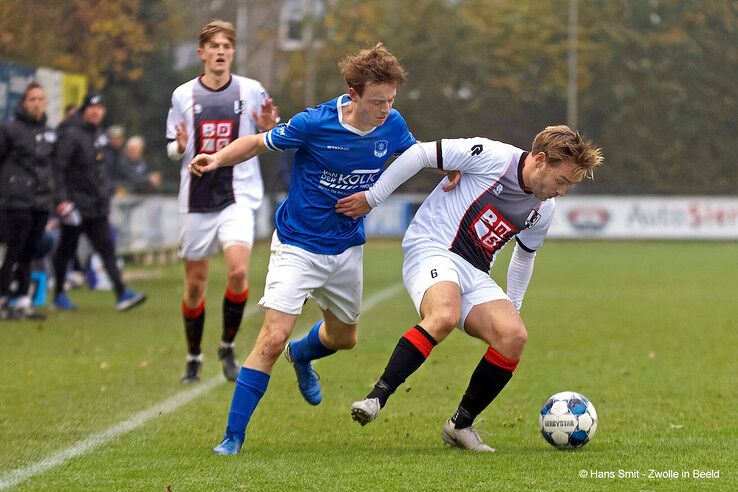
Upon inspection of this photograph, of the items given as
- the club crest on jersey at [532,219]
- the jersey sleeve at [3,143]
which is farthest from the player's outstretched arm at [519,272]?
the jersey sleeve at [3,143]

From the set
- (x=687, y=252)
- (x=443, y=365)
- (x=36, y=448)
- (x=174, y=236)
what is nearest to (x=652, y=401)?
(x=443, y=365)

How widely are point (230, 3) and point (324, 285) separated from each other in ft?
122

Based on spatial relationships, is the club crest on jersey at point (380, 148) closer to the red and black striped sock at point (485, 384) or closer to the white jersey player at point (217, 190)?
the red and black striped sock at point (485, 384)

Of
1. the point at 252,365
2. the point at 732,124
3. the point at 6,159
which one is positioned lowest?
the point at 732,124

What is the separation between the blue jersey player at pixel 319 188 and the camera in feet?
22.5

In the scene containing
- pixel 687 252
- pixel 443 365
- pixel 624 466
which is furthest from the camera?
pixel 687 252

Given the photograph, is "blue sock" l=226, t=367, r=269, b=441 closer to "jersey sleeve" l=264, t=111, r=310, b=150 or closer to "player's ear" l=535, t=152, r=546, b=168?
"jersey sleeve" l=264, t=111, r=310, b=150

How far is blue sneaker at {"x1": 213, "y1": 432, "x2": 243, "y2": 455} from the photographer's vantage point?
673 centimetres

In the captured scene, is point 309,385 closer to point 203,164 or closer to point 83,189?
point 203,164

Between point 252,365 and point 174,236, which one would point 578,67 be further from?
point 252,365

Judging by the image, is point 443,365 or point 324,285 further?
point 443,365

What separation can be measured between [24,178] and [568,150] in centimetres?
836

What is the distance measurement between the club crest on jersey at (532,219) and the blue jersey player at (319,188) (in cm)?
73

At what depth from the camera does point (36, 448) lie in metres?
6.96
